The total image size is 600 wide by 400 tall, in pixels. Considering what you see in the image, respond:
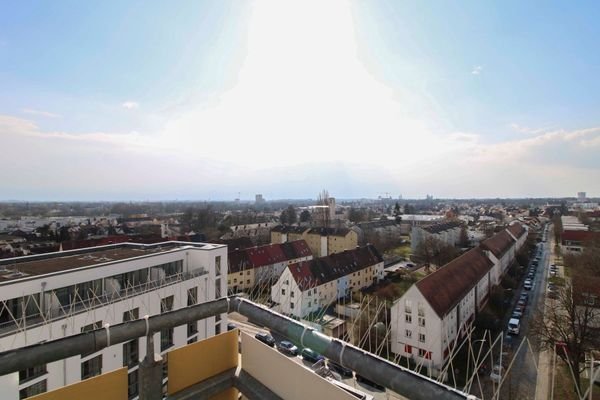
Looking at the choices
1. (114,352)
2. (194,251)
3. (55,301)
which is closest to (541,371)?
(194,251)

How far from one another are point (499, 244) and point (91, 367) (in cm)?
2915

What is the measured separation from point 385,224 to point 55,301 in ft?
157

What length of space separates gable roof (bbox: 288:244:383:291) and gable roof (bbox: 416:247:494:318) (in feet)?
23.1

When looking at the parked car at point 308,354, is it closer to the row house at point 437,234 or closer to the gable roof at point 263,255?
the gable roof at point 263,255

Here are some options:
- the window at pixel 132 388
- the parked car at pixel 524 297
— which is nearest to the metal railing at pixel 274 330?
the window at pixel 132 388

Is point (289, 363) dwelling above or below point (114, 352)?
above

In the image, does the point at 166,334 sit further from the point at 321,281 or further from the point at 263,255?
the point at 263,255

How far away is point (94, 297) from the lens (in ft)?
31.5

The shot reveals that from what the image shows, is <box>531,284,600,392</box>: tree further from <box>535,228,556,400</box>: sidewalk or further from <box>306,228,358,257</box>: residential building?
<box>306,228,358,257</box>: residential building

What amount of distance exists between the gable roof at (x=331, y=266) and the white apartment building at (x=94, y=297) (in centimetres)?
682

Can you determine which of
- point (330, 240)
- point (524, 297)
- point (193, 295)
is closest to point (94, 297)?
point (193, 295)

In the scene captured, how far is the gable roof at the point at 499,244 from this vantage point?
25.4m

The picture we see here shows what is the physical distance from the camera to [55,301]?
8.95 metres

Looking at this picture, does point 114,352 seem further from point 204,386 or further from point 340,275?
point 340,275
